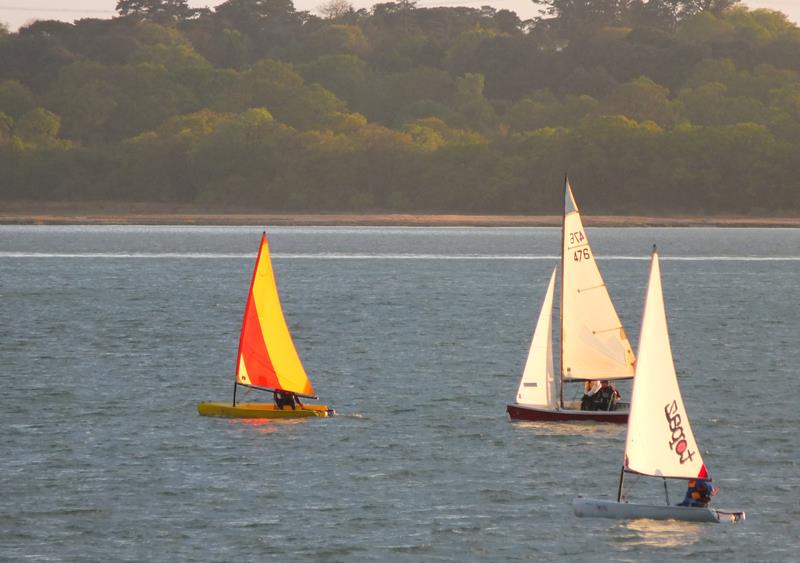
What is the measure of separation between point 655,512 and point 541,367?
13.4m

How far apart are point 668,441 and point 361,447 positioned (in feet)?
52.8

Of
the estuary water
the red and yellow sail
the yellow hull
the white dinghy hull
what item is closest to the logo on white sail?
the white dinghy hull

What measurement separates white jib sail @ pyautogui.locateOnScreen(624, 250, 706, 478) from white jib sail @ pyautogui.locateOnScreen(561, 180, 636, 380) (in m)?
14.5

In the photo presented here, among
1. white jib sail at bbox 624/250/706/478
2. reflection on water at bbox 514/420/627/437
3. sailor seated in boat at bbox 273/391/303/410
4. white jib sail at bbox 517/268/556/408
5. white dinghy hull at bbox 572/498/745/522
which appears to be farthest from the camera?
sailor seated in boat at bbox 273/391/303/410

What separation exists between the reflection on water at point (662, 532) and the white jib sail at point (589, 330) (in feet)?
43.1

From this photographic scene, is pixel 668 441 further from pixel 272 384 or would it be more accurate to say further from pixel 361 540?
pixel 272 384

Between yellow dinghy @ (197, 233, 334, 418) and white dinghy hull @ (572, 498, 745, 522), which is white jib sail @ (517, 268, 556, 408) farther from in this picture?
white dinghy hull @ (572, 498, 745, 522)

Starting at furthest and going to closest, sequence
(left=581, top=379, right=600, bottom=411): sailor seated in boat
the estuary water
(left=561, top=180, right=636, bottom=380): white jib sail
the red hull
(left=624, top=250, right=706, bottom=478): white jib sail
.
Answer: (left=581, top=379, right=600, bottom=411): sailor seated in boat, the red hull, (left=561, top=180, right=636, bottom=380): white jib sail, the estuary water, (left=624, top=250, right=706, bottom=478): white jib sail

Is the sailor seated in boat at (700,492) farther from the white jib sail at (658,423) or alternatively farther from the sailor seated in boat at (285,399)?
the sailor seated in boat at (285,399)

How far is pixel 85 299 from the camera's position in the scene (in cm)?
13538

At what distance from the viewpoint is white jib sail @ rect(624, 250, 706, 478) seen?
4112cm

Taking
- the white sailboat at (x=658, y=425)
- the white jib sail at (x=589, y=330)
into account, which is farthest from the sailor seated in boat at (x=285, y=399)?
the white sailboat at (x=658, y=425)

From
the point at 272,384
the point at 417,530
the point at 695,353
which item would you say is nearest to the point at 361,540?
the point at 417,530

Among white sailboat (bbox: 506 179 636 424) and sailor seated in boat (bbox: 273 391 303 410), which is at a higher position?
white sailboat (bbox: 506 179 636 424)
